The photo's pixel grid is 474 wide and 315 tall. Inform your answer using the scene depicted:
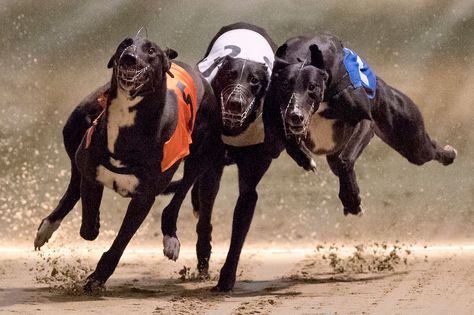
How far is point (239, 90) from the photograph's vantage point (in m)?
6.14

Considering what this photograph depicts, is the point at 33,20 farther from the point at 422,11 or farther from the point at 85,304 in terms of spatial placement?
the point at 85,304

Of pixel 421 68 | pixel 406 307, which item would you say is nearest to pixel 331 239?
pixel 421 68

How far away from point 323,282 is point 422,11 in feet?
13.9

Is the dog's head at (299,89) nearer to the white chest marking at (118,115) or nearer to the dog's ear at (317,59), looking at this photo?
the dog's ear at (317,59)

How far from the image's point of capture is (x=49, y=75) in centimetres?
998

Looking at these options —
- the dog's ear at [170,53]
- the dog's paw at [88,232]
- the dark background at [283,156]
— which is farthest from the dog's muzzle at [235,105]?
the dark background at [283,156]

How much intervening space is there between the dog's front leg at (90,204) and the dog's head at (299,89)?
0.93m

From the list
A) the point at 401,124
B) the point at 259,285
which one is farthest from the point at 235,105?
the point at 401,124

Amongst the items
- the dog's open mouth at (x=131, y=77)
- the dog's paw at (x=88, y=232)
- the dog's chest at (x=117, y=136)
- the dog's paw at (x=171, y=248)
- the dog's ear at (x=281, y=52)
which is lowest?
the dog's paw at (x=171, y=248)

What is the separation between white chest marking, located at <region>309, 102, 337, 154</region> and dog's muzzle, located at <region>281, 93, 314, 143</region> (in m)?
0.40

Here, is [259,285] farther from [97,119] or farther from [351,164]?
[97,119]

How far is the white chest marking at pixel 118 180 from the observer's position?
5824mm

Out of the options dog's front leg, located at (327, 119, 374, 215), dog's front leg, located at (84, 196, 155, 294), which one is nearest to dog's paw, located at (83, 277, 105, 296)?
dog's front leg, located at (84, 196, 155, 294)

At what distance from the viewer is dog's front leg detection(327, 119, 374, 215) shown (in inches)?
253
